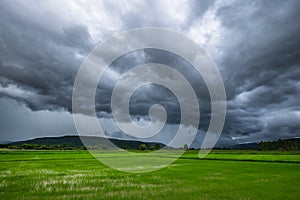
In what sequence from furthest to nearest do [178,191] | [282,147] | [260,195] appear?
[282,147]
[178,191]
[260,195]

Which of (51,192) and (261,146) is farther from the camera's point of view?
(261,146)

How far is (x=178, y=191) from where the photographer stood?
11391 mm

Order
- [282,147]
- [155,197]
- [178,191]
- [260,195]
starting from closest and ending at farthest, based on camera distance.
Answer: [155,197]
[260,195]
[178,191]
[282,147]

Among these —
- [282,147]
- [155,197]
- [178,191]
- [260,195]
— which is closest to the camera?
[155,197]

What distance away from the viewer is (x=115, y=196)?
9.94 metres

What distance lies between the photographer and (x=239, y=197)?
10047 mm

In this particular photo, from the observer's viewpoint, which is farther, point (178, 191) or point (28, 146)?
point (28, 146)

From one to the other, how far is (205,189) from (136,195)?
385 cm

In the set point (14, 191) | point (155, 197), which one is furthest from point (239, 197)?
point (14, 191)

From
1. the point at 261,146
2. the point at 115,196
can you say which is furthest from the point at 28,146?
the point at 115,196

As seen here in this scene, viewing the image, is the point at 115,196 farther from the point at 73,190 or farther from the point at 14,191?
the point at 14,191

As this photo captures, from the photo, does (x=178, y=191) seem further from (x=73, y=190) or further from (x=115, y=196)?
(x=73, y=190)

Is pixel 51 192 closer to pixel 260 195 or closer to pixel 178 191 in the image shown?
pixel 178 191

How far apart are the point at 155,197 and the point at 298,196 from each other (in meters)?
6.19
